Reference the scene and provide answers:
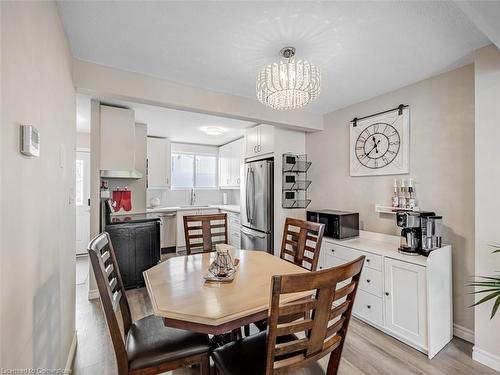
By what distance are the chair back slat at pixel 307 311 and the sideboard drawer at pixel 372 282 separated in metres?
1.44

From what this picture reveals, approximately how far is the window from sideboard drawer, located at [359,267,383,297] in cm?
414

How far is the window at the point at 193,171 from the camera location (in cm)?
556

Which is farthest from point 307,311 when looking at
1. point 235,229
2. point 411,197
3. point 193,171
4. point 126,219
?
point 193,171

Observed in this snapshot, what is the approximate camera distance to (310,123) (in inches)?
138

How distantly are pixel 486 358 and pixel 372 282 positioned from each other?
2.86ft

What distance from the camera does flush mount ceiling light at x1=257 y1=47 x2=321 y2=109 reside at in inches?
68.5

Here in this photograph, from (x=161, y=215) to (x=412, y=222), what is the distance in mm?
4021

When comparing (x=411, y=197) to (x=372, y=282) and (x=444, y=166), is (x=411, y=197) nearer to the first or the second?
(x=444, y=166)

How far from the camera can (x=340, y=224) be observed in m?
2.78

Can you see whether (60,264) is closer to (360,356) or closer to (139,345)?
(139,345)

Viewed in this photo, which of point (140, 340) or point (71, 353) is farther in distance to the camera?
point (71, 353)

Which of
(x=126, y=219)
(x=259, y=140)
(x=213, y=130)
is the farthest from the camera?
(x=213, y=130)

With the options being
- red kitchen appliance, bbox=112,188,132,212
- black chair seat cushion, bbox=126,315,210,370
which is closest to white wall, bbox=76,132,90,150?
red kitchen appliance, bbox=112,188,132,212

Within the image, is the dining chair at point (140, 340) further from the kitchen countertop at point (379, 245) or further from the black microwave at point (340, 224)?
the black microwave at point (340, 224)
